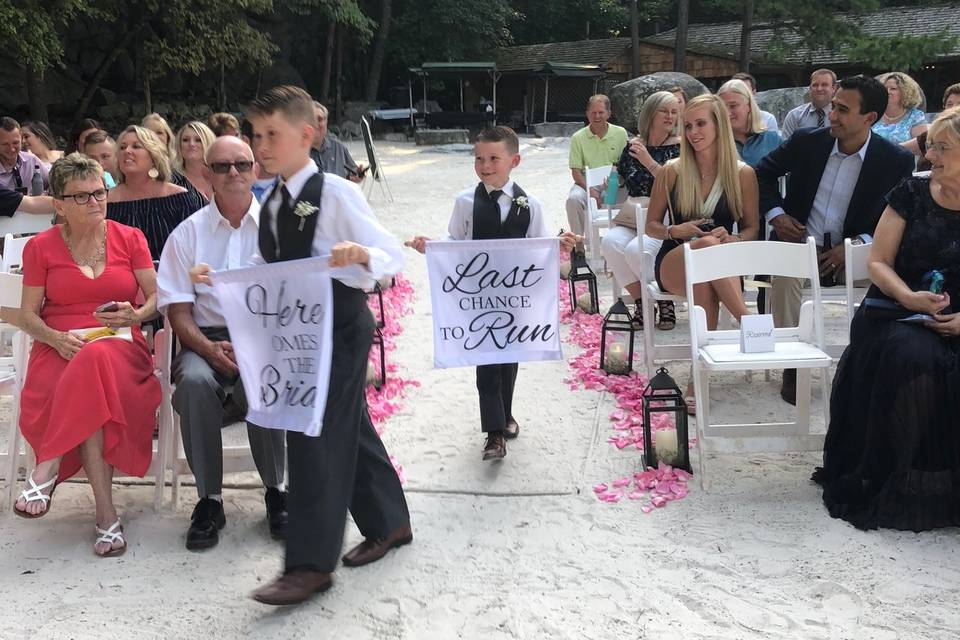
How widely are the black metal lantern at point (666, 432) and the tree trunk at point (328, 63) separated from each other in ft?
102

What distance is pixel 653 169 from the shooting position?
24.0ft

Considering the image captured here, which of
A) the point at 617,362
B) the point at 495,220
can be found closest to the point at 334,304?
the point at 495,220

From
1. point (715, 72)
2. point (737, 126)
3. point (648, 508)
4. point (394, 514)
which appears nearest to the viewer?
point (394, 514)

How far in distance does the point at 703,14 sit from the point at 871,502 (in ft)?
145

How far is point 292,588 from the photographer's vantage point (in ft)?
11.1

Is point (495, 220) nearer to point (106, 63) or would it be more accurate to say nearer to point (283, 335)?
point (283, 335)

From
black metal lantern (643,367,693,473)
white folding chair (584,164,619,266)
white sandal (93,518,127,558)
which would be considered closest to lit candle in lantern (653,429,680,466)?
black metal lantern (643,367,693,473)

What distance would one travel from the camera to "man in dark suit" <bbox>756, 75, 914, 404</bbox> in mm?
5562

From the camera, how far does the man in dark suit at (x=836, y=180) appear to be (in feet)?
18.2

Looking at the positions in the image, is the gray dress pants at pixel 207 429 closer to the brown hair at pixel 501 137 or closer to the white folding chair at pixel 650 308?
the brown hair at pixel 501 137

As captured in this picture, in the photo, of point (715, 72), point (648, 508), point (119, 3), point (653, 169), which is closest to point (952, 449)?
point (648, 508)

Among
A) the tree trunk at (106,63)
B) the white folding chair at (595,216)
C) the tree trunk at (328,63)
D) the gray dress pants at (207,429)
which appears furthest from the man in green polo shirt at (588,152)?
the tree trunk at (328,63)

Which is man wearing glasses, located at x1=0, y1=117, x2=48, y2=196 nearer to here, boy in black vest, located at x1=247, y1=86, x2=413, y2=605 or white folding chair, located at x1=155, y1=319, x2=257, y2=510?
white folding chair, located at x1=155, y1=319, x2=257, y2=510

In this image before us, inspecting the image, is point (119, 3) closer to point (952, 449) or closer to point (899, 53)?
point (899, 53)
